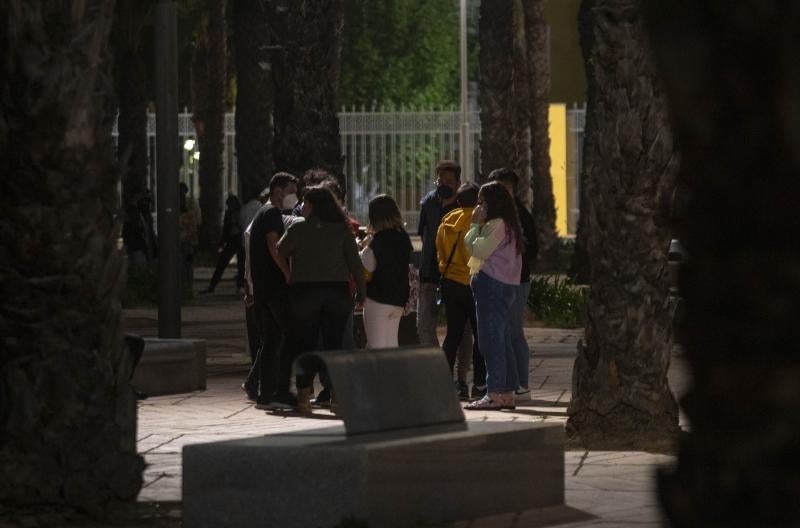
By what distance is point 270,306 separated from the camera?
13242 mm

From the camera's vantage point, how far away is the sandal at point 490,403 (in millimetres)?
12930

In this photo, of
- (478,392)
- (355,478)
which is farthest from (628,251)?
Result: (355,478)

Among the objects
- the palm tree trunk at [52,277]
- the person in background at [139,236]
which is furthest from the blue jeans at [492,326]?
the person in background at [139,236]

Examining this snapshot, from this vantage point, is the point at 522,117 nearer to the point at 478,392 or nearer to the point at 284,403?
the point at 478,392

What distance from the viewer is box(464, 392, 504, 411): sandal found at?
1293 cm

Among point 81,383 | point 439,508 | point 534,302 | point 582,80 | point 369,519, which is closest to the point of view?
point 369,519

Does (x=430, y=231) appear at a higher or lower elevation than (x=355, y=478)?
higher

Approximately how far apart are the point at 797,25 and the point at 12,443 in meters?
Answer: 6.18

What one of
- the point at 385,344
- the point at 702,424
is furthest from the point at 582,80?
the point at 702,424

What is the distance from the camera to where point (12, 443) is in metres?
8.45

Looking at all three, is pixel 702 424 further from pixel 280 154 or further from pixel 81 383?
pixel 280 154

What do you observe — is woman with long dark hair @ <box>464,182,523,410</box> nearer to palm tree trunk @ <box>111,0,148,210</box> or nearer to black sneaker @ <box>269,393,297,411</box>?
black sneaker @ <box>269,393,297,411</box>

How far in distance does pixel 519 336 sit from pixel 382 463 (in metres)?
6.01

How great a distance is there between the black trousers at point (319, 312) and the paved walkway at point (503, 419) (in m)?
0.52
